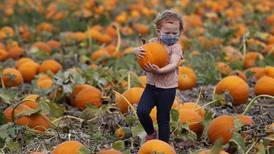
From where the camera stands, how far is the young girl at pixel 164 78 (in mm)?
3520

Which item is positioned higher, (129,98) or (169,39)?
(169,39)

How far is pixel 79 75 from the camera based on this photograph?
5191 millimetres

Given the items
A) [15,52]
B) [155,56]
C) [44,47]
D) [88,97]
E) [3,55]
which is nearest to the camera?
[155,56]

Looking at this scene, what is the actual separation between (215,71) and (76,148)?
2.54 metres

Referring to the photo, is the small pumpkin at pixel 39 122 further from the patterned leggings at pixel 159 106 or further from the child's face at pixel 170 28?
the child's face at pixel 170 28

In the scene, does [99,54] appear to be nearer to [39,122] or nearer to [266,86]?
[266,86]

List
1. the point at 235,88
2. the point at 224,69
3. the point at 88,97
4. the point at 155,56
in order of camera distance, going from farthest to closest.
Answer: the point at 224,69
the point at 88,97
the point at 235,88
the point at 155,56

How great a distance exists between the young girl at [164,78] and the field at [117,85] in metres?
0.16

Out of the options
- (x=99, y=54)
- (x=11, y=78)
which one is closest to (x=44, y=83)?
(x=11, y=78)

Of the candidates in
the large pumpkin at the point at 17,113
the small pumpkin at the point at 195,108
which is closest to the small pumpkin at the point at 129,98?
the small pumpkin at the point at 195,108

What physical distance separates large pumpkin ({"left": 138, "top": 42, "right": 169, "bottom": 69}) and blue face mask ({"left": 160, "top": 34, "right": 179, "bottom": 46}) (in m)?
0.05

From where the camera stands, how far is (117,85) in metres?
5.12

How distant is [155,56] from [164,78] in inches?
5.4

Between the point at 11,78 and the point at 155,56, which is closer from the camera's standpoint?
the point at 155,56
